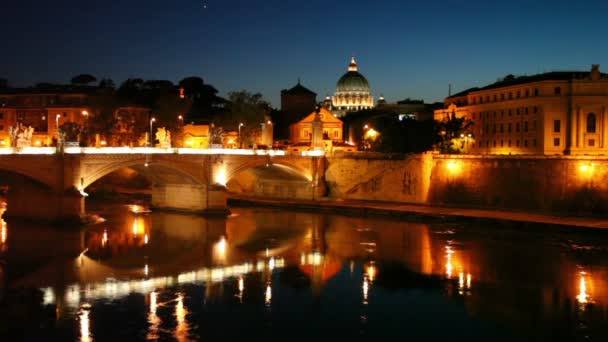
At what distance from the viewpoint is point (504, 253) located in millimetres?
27188

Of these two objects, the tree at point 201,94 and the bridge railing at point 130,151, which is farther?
the tree at point 201,94

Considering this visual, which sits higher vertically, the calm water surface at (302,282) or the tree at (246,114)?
the tree at (246,114)

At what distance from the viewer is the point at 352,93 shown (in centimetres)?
10494

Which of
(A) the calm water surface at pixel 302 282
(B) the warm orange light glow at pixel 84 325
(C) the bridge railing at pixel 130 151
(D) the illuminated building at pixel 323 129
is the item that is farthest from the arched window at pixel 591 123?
(B) the warm orange light glow at pixel 84 325

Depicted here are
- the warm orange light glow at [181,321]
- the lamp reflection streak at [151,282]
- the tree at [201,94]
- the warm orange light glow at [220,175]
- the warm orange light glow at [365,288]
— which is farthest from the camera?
the tree at [201,94]

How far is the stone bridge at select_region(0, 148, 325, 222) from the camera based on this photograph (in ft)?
99.6

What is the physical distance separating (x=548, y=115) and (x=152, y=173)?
25.4 meters

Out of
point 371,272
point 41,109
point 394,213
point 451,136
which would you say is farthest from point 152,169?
point 41,109

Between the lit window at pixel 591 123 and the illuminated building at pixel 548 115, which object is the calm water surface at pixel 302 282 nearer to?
the illuminated building at pixel 548 115

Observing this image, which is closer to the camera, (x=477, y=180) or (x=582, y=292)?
(x=582, y=292)

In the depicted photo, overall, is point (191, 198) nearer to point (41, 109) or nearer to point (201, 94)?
point (41, 109)

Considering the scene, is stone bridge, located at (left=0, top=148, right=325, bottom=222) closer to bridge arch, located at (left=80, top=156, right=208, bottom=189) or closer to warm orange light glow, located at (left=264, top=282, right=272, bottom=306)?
bridge arch, located at (left=80, top=156, right=208, bottom=189)

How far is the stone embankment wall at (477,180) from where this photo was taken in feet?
116

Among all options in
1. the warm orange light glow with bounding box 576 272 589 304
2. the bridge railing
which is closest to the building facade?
the bridge railing
